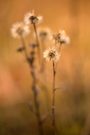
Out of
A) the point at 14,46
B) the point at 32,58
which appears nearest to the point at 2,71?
the point at 14,46

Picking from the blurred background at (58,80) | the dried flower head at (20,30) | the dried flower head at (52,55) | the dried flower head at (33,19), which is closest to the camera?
the dried flower head at (52,55)

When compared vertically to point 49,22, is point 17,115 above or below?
below

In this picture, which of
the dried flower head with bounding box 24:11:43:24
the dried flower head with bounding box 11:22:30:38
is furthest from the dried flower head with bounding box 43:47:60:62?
the dried flower head with bounding box 11:22:30:38

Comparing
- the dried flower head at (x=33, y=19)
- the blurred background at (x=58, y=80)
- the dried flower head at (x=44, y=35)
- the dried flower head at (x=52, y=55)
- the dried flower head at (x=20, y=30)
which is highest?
the dried flower head at (x=33, y=19)

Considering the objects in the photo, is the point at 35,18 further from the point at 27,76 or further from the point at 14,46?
the point at 14,46

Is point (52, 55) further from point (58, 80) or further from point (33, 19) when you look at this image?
point (58, 80)

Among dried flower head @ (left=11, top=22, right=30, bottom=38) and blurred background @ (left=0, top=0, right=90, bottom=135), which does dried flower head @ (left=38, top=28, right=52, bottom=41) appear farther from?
blurred background @ (left=0, top=0, right=90, bottom=135)

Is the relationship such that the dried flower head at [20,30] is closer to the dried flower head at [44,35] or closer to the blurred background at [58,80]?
the dried flower head at [44,35]

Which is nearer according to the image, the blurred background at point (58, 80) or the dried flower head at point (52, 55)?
the dried flower head at point (52, 55)

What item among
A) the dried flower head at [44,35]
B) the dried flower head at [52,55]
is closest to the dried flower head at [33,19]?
the dried flower head at [52,55]
